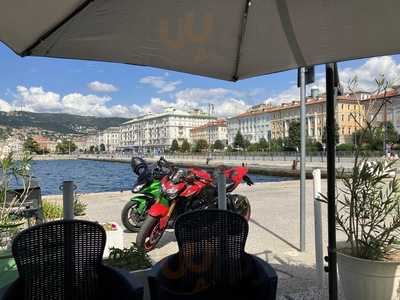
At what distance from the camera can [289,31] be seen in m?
1.82

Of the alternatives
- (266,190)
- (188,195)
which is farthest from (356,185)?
(266,190)

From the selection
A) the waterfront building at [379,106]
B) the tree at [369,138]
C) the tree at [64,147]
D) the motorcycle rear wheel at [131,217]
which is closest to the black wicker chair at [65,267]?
the tree at [369,138]

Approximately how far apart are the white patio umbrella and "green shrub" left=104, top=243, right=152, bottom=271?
1.25m

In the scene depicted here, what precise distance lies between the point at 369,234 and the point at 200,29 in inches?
64.4

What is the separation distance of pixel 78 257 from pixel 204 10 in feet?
4.07

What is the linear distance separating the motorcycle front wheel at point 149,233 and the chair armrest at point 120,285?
2192mm

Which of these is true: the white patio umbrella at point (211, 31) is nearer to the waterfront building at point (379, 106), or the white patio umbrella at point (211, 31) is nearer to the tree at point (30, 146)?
the waterfront building at point (379, 106)

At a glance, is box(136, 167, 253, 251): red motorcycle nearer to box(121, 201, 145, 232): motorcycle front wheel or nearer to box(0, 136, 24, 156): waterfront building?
box(121, 201, 145, 232): motorcycle front wheel

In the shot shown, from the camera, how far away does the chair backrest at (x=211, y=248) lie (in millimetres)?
1840

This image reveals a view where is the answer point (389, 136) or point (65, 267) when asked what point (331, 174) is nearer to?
point (65, 267)

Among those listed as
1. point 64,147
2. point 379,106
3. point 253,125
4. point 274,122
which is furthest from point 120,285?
point 64,147

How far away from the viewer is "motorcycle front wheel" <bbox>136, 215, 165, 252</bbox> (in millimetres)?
3939

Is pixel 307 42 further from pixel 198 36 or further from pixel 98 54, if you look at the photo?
pixel 98 54

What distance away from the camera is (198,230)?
6.06ft
